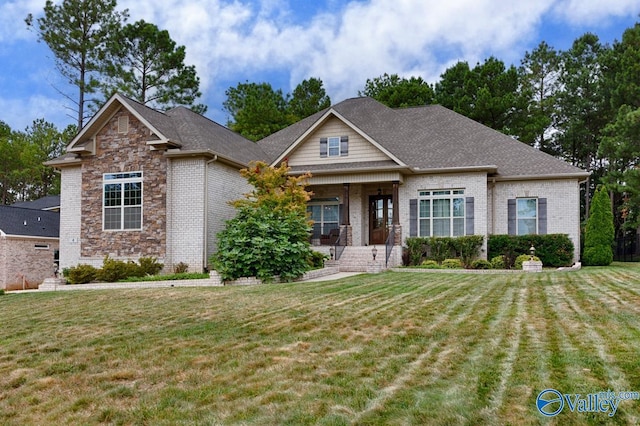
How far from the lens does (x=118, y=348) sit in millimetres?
5672

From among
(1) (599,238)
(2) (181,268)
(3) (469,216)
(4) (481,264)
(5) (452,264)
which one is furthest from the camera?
(1) (599,238)

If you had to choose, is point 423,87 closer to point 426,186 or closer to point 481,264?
point 426,186

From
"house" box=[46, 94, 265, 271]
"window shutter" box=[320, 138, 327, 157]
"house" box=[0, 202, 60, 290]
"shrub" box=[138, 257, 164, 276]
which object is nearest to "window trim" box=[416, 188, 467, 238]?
"window shutter" box=[320, 138, 327, 157]

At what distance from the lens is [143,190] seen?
18.2 m

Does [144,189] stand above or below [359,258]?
above

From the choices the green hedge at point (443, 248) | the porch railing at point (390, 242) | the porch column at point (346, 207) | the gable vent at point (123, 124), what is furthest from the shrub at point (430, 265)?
the gable vent at point (123, 124)

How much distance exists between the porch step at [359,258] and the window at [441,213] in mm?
1616

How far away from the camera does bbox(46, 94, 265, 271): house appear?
1772 cm

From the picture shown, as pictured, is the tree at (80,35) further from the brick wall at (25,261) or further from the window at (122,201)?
the window at (122,201)

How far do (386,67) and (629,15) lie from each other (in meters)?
14.7

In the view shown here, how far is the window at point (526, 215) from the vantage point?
19719 mm

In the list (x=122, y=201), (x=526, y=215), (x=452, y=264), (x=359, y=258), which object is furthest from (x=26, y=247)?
(x=526, y=215)

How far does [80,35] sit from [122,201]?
62.5 ft

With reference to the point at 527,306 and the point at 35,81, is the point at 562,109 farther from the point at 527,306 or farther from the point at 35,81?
the point at 35,81
